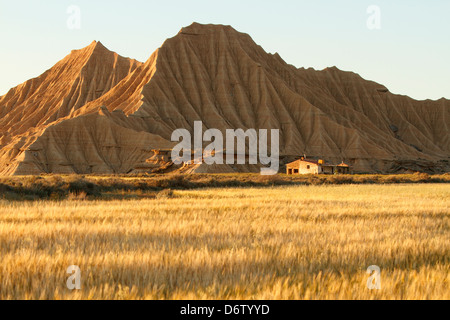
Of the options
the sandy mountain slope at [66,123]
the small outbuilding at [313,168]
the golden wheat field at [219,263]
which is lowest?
the small outbuilding at [313,168]

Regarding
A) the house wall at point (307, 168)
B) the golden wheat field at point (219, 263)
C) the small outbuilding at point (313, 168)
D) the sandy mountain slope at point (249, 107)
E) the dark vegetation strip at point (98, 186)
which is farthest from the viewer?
the sandy mountain slope at point (249, 107)

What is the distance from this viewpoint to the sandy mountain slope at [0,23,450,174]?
93.9m

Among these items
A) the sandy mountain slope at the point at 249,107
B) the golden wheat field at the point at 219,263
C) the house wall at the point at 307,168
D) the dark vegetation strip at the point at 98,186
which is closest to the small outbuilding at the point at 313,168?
the house wall at the point at 307,168

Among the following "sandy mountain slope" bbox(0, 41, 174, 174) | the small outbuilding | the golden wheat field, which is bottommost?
the small outbuilding

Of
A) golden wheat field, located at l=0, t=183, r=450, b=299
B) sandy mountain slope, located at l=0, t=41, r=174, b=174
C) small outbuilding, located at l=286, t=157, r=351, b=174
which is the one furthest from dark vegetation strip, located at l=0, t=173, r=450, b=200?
sandy mountain slope, located at l=0, t=41, r=174, b=174

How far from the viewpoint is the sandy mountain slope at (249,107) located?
9388cm

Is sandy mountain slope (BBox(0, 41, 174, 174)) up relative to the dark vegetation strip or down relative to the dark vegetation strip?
up

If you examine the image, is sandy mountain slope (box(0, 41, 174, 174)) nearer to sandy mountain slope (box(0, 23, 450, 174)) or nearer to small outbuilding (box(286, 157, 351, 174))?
sandy mountain slope (box(0, 23, 450, 174))

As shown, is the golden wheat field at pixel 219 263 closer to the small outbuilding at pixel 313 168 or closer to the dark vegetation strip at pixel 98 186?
the dark vegetation strip at pixel 98 186

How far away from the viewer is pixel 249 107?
103062 millimetres

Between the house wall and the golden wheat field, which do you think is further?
the house wall

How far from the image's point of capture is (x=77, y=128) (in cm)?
8462
